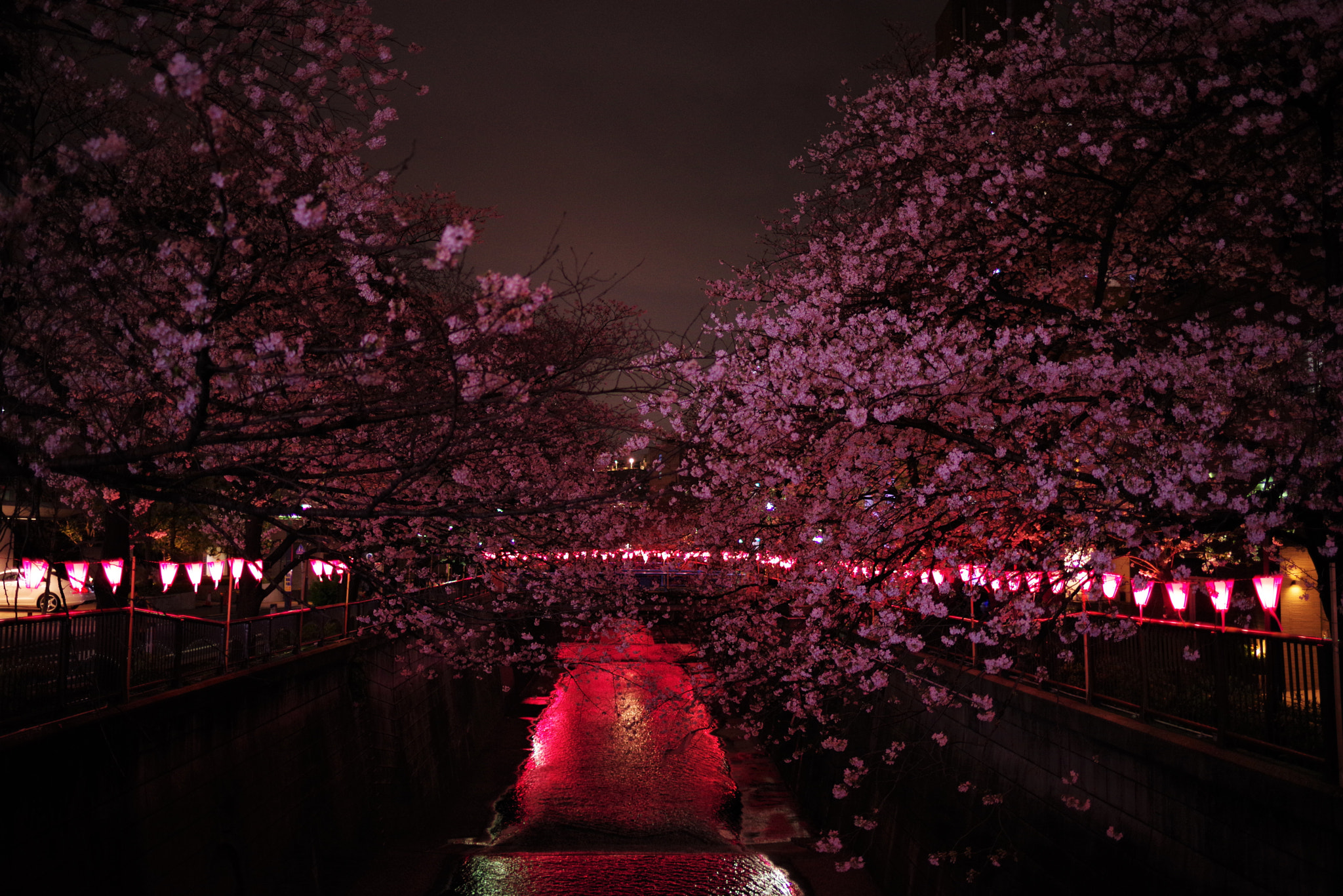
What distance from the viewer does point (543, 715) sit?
110 feet

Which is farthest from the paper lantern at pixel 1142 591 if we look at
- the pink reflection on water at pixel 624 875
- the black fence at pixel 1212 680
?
the pink reflection on water at pixel 624 875

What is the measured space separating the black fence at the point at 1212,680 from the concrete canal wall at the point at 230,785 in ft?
30.4

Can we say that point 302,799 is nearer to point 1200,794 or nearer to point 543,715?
point 1200,794

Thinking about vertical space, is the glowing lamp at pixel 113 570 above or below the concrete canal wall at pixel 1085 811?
above

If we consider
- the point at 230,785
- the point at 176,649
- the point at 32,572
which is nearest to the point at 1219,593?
the point at 230,785

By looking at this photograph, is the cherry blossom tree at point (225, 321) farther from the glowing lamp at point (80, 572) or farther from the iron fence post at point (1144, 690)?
the iron fence post at point (1144, 690)

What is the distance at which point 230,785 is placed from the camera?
40.5ft

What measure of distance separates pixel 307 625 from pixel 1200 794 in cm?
1614

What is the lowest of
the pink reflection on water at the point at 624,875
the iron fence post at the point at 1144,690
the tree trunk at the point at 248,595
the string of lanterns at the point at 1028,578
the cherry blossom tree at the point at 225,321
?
the pink reflection on water at the point at 624,875

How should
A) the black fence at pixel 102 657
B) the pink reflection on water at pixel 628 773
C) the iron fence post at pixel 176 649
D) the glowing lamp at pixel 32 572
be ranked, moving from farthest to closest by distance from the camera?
the pink reflection on water at pixel 628 773 < the glowing lamp at pixel 32 572 < the iron fence post at pixel 176 649 < the black fence at pixel 102 657

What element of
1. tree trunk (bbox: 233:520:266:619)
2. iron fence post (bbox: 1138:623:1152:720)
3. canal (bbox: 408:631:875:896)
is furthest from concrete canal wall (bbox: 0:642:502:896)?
iron fence post (bbox: 1138:623:1152:720)

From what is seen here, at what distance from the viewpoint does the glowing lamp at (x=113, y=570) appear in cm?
1480

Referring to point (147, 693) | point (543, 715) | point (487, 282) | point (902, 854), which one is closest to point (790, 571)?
point (902, 854)

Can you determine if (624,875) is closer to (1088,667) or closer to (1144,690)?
(1088,667)
